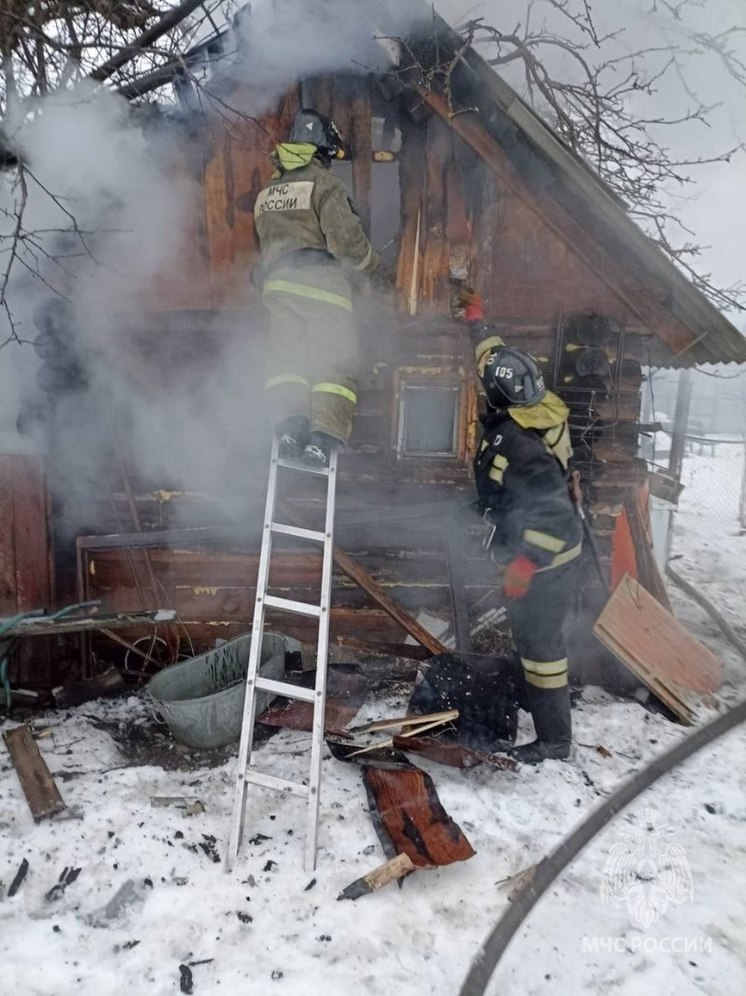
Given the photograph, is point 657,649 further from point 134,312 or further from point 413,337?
point 134,312

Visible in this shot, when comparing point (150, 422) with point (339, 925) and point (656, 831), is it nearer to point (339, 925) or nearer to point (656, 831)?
point (339, 925)

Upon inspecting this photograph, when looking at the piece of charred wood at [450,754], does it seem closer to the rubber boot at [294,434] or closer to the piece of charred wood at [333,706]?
the piece of charred wood at [333,706]

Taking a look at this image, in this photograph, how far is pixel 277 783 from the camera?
3.16m

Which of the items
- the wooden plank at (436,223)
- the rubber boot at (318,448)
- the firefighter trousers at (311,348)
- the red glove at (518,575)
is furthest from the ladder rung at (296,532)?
the wooden plank at (436,223)

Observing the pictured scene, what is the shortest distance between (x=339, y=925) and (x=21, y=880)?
1.55 m

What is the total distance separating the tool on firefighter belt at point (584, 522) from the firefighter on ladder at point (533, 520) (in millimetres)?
249

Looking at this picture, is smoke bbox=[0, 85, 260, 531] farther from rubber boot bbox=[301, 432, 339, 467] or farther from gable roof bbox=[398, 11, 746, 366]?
gable roof bbox=[398, 11, 746, 366]

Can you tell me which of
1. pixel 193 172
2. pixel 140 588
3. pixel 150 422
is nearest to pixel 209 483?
pixel 150 422

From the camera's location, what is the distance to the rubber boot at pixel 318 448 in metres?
3.79

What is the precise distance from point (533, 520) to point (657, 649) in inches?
80.8

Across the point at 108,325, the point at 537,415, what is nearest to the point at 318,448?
the point at 537,415

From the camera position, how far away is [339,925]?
109 inches

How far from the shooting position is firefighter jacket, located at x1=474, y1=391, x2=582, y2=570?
3.91 metres

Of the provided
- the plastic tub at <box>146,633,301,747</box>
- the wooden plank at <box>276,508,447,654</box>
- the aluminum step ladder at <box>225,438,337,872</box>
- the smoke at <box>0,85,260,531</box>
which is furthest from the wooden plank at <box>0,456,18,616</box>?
the aluminum step ladder at <box>225,438,337,872</box>
